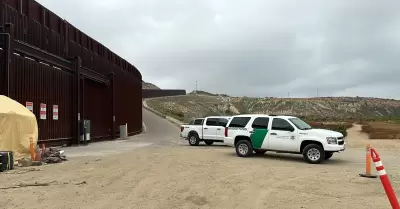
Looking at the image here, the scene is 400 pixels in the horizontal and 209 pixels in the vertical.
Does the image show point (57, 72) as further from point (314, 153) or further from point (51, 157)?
point (314, 153)

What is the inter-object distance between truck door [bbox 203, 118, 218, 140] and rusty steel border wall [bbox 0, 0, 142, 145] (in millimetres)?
8237

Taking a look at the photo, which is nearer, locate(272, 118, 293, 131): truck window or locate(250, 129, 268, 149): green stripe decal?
locate(272, 118, 293, 131): truck window

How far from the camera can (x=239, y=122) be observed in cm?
1767

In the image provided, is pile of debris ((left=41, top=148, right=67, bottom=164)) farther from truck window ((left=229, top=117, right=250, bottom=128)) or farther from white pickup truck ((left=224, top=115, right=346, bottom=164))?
truck window ((left=229, top=117, right=250, bottom=128))

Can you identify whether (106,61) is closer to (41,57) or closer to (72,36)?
(72,36)

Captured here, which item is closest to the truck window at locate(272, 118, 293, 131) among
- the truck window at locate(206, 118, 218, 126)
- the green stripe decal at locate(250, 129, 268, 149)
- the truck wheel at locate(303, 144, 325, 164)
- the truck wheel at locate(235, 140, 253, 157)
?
the green stripe decal at locate(250, 129, 268, 149)

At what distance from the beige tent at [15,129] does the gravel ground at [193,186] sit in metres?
2.38

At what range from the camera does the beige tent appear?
15.2 meters

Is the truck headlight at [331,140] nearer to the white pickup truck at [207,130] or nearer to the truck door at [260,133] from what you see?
the truck door at [260,133]

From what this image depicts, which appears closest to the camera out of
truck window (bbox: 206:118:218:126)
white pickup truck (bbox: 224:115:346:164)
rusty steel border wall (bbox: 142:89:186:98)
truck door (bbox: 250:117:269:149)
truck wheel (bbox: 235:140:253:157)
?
white pickup truck (bbox: 224:115:346:164)

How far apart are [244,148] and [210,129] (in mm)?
8994

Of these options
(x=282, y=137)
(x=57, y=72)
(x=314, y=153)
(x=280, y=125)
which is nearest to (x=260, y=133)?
(x=280, y=125)

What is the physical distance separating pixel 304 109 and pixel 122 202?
14000cm

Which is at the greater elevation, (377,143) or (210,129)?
(210,129)
